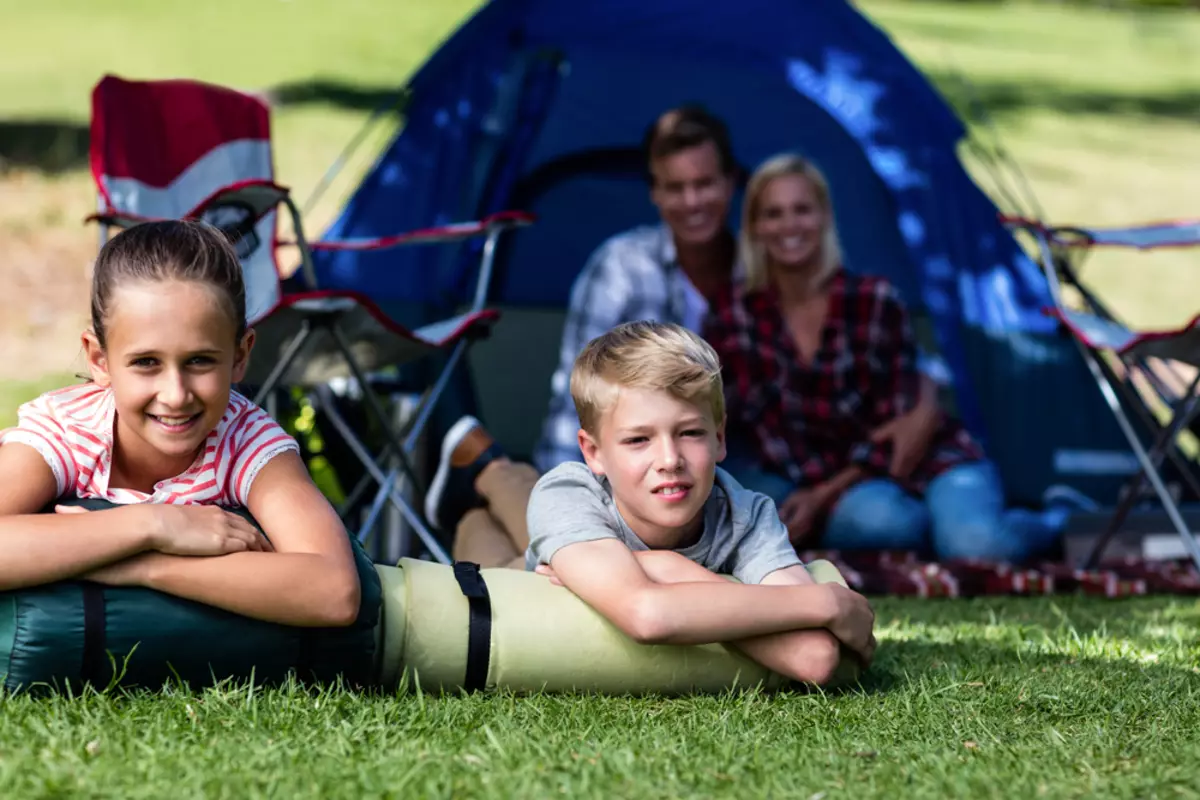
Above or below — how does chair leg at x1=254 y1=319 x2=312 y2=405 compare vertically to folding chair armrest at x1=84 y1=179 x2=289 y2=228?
below

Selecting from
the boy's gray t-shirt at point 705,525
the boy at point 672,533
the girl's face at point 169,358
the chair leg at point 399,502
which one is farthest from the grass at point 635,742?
the chair leg at point 399,502

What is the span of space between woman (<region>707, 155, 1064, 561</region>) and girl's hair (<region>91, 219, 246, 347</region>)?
86.8 inches

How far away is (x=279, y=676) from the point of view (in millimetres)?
2305

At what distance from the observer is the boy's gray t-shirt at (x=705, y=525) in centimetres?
252

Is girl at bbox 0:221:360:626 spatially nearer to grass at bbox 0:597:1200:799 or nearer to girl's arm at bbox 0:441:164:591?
girl's arm at bbox 0:441:164:591

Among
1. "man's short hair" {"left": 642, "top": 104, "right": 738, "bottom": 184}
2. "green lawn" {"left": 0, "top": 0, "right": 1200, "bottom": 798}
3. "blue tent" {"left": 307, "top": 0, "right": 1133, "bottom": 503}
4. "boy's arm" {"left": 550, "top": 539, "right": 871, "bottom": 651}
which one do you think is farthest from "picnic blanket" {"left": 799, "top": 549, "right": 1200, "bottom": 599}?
"boy's arm" {"left": 550, "top": 539, "right": 871, "bottom": 651}

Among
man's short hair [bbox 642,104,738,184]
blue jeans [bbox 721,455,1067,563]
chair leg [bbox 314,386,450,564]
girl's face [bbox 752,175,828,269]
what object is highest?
man's short hair [bbox 642,104,738,184]

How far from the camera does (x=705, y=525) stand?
8.58 feet

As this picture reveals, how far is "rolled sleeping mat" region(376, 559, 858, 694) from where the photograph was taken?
2.41 m

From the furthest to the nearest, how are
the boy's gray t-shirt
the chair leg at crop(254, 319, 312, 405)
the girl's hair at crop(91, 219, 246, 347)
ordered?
the chair leg at crop(254, 319, 312, 405), the boy's gray t-shirt, the girl's hair at crop(91, 219, 246, 347)

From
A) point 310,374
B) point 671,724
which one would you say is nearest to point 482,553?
point 310,374

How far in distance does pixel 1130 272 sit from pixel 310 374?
28.7 ft

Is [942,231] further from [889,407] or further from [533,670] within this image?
[533,670]

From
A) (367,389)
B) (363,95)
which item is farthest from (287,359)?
(363,95)
